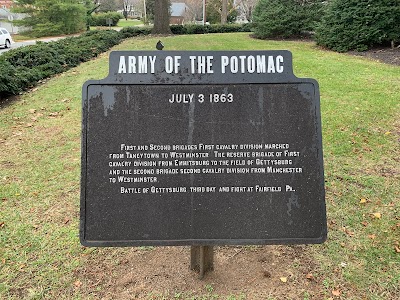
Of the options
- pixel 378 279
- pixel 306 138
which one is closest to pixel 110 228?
pixel 306 138

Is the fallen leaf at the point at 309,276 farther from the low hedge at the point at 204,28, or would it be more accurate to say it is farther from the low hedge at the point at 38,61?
the low hedge at the point at 204,28

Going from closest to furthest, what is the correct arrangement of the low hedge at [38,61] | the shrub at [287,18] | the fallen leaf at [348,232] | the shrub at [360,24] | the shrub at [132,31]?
the fallen leaf at [348,232], the low hedge at [38,61], the shrub at [360,24], the shrub at [287,18], the shrub at [132,31]

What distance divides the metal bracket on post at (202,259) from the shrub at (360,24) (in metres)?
13.1

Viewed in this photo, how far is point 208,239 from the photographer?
268 cm

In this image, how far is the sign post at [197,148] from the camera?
2.62m

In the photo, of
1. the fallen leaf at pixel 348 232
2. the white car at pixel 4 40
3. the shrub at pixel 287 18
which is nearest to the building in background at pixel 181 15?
the white car at pixel 4 40

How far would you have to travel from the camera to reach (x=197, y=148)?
2631 millimetres

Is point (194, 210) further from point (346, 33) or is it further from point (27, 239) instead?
point (346, 33)

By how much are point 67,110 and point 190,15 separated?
217 feet

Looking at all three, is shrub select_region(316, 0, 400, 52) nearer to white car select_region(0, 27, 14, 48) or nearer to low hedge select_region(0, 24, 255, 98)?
low hedge select_region(0, 24, 255, 98)

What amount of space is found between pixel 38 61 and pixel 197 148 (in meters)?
10.6

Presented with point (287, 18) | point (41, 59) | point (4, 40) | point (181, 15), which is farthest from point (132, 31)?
point (181, 15)

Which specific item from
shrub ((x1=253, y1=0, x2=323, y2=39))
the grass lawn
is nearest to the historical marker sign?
the grass lawn

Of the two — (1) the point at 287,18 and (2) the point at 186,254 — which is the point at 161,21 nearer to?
(1) the point at 287,18
